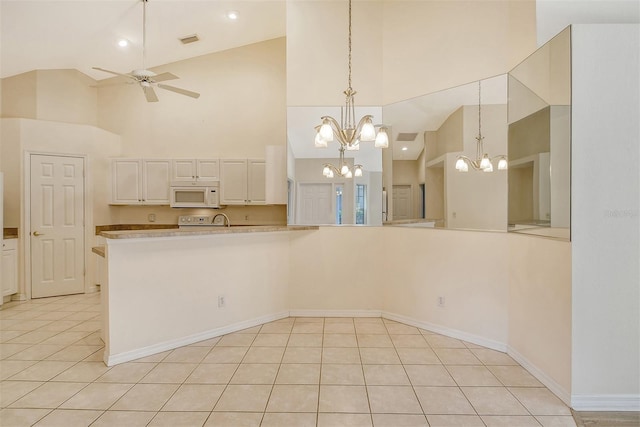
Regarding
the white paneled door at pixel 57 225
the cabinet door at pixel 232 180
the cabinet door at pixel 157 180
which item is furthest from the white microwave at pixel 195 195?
the white paneled door at pixel 57 225

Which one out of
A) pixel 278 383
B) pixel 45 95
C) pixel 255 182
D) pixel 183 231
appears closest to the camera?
pixel 278 383

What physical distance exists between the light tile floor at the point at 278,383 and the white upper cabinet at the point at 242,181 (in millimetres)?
2282

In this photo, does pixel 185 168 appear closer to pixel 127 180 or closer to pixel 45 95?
pixel 127 180

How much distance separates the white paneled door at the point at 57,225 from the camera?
445 cm

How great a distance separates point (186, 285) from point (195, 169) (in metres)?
2.58

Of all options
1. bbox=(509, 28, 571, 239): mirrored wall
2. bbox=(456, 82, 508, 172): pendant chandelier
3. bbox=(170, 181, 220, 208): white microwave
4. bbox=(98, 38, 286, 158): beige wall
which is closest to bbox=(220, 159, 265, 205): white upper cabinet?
bbox=(170, 181, 220, 208): white microwave

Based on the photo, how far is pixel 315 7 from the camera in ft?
12.0

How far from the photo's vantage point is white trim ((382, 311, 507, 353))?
9.30 ft

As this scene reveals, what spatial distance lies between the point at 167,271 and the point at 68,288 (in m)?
3.13

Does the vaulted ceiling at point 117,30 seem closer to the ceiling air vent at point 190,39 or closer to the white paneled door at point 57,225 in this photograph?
the ceiling air vent at point 190,39

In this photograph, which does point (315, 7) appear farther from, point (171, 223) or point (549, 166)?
point (171, 223)

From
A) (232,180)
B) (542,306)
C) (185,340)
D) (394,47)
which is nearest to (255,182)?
(232,180)

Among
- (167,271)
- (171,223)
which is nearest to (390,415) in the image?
(167,271)

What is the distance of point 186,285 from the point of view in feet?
9.59
